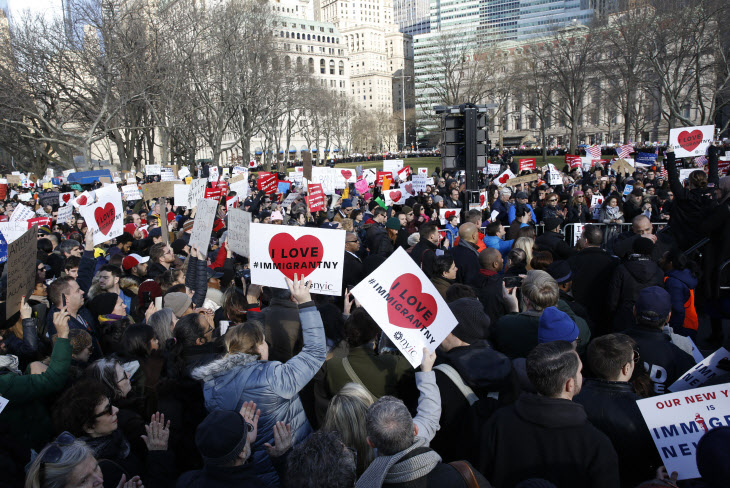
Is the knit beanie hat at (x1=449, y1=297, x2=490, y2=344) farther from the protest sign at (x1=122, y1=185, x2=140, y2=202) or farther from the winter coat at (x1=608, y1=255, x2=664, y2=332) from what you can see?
the protest sign at (x1=122, y1=185, x2=140, y2=202)

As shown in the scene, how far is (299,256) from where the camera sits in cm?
430

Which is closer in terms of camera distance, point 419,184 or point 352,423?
point 352,423

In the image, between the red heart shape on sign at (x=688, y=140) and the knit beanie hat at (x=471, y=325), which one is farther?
the red heart shape on sign at (x=688, y=140)

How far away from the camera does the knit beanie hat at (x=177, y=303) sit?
16.0ft

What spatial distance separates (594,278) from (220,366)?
4.31 metres

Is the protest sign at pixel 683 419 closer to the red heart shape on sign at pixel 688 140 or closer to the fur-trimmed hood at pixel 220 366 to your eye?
the fur-trimmed hood at pixel 220 366

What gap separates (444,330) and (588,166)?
21.9m

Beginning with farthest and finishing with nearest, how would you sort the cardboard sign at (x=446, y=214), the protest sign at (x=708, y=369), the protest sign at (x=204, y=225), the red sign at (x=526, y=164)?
Result: the red sign at (x=526, y=164) < the cardboard sign at (x=446, y=214) < the protest sign at (x=204, y=225) < the protest sign at (x=708, y=369)

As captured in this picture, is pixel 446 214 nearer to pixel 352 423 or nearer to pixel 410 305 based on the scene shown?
pixel 410 305

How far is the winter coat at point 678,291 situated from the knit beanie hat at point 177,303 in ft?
14.8

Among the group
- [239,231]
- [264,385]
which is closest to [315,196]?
[239,231]

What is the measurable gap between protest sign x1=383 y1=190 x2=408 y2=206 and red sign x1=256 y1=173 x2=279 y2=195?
4.12 m

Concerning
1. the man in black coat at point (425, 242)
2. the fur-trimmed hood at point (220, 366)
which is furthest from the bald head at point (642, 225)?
the fur-trimmed hood at point (220, 366)

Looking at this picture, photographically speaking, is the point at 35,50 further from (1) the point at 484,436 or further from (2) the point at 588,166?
(1) the point at 484,436
